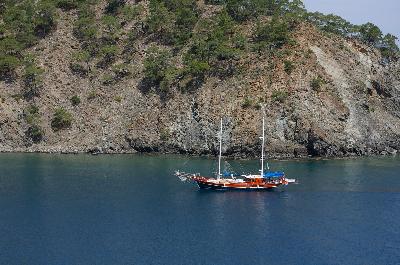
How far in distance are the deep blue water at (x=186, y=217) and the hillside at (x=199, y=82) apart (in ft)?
59.7

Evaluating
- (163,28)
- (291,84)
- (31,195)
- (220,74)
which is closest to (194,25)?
(163,28)

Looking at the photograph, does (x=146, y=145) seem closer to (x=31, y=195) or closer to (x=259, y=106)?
(x=259, y=106)

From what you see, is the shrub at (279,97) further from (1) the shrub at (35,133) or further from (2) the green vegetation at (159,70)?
(1) the shrub at (35,133)

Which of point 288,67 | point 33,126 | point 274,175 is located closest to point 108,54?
point 33,126

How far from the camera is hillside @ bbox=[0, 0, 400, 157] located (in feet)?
542

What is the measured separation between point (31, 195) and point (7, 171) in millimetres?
24791

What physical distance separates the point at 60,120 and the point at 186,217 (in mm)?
78718

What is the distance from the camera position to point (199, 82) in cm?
17512

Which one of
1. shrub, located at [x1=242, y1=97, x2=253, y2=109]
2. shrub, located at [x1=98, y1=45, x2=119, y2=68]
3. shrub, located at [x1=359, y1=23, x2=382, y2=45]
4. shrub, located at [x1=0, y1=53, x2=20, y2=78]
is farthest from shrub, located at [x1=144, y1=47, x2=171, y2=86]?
shrub, located at [x1=359, y1=23, x2=382, y2=45]

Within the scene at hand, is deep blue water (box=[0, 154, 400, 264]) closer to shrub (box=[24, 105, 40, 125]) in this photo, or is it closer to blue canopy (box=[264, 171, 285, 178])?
blue canopy (box=[264, 171, 285, 178])

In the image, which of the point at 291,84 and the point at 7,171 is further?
the point at 291,84

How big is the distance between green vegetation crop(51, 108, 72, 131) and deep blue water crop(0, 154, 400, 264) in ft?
82.9

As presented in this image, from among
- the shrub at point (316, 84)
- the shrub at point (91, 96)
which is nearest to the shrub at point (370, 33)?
the shrub at point (316, 84)

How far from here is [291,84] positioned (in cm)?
16812
